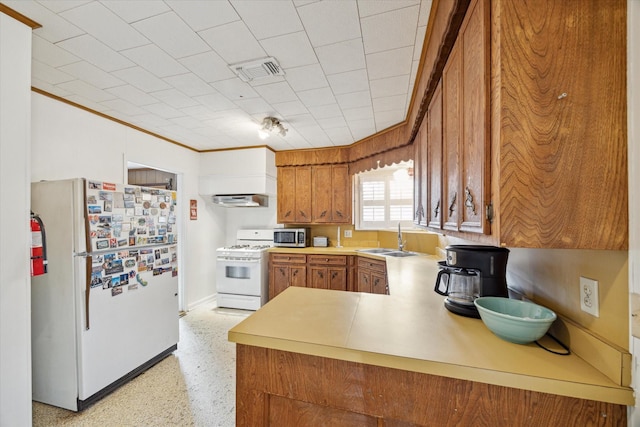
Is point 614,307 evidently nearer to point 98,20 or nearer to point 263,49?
point 263,49

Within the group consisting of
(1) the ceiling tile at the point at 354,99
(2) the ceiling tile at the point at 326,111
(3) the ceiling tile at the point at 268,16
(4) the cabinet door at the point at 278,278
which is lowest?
(4) the cabinet door at the point at 278,278

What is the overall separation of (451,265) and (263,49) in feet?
5.70

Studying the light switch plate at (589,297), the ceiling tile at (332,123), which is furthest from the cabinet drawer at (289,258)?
the light switch plate at (589,297)

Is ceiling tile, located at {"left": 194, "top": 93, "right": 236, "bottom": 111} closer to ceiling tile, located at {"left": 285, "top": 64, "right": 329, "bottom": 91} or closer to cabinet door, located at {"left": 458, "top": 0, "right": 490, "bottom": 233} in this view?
ceiling tile, located at {"left": 285, "top": 64, "right": 329, "bottom": 91}

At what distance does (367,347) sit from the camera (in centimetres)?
92

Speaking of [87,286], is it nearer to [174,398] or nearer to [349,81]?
[174,398]

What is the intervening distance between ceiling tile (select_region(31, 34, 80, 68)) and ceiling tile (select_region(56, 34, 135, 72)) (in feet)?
0.17

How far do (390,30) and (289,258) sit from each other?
10.1 ft

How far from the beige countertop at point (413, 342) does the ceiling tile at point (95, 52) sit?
76.8 inches

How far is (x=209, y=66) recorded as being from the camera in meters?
1.86

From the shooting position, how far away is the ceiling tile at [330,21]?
135cm

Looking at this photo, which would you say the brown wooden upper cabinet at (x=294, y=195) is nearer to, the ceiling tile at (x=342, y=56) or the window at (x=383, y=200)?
the window at (x=383, y=200)

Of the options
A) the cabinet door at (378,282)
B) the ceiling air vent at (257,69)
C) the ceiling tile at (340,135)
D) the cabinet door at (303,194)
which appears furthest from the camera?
the cabinet door at (303,194)

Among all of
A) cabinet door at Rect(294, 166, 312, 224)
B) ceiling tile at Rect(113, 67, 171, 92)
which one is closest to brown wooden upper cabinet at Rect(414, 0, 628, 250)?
ceiling tile at Rect(113, 67, 171, 92)
